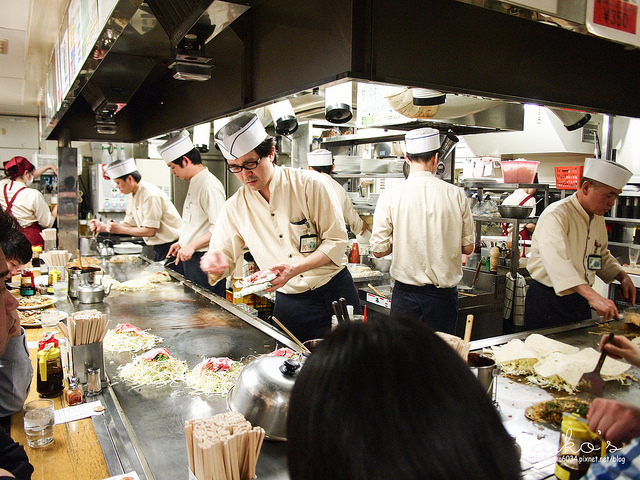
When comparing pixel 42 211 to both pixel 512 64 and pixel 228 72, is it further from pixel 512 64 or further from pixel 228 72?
pixel 512 64

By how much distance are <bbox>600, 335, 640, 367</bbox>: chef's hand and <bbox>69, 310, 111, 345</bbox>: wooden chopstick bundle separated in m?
1.98

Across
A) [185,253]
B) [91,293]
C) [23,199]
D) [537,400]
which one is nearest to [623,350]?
[537,400]

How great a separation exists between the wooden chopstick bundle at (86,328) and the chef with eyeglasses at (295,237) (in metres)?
0.99

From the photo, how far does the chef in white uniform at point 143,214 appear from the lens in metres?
5.33

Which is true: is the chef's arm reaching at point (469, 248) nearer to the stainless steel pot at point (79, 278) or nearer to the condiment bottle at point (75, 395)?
the condiment bottle at point (75, 395)

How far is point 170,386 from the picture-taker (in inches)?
75.5

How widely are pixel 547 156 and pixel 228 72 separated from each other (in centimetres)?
690

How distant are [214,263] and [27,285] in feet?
5.38

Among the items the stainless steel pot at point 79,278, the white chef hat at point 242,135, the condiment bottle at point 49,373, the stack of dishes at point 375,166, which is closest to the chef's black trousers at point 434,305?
the white chef hat at point 242,135

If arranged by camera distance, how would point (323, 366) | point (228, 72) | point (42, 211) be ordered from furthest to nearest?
point (42, 211)
point (228, 72)
point (323, 366)

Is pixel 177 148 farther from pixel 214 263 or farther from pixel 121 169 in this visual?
pixel 214 263

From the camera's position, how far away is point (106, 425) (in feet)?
5.34

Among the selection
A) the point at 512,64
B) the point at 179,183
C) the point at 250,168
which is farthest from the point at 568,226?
the point at 179,183

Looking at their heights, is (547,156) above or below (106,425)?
above
